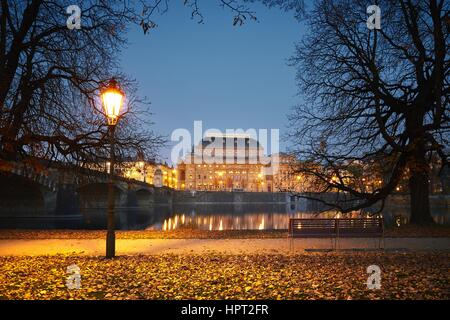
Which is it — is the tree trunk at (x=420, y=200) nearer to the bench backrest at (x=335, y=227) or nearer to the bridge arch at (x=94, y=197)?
the bench backrest at (x=335, y=227)

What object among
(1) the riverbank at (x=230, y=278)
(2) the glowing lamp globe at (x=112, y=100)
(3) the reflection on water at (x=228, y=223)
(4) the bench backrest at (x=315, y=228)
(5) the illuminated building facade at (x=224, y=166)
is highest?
(5) the illuminated building facade at (x=224, y=166)

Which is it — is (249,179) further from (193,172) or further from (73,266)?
(73,266)

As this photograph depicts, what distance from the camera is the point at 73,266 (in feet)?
31.6

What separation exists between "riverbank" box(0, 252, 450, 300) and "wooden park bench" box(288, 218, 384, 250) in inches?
126

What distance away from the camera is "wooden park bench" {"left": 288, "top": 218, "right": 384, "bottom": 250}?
14250 millimetres

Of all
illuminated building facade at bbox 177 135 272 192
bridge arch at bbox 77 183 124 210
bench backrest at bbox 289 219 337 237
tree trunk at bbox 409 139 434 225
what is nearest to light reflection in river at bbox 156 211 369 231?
tree trunk at bbox 409 139 434 225

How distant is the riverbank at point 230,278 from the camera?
6664mm

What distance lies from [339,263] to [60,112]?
1239 cm

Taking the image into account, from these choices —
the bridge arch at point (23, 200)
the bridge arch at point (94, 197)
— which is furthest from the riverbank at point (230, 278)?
the bridge arch at point (94, 197)

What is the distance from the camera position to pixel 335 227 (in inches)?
571

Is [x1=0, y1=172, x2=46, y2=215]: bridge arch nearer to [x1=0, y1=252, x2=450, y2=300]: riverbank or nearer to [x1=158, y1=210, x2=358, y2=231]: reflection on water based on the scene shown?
[x1=158, y1=210, x2=358, y2=231]: reflection on water

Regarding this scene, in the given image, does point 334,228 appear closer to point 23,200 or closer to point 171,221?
point 171,221

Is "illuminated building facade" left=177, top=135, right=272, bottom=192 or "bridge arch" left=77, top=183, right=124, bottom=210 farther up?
"illuminated building facade" left=177, top=135, right=272, bottom=192
